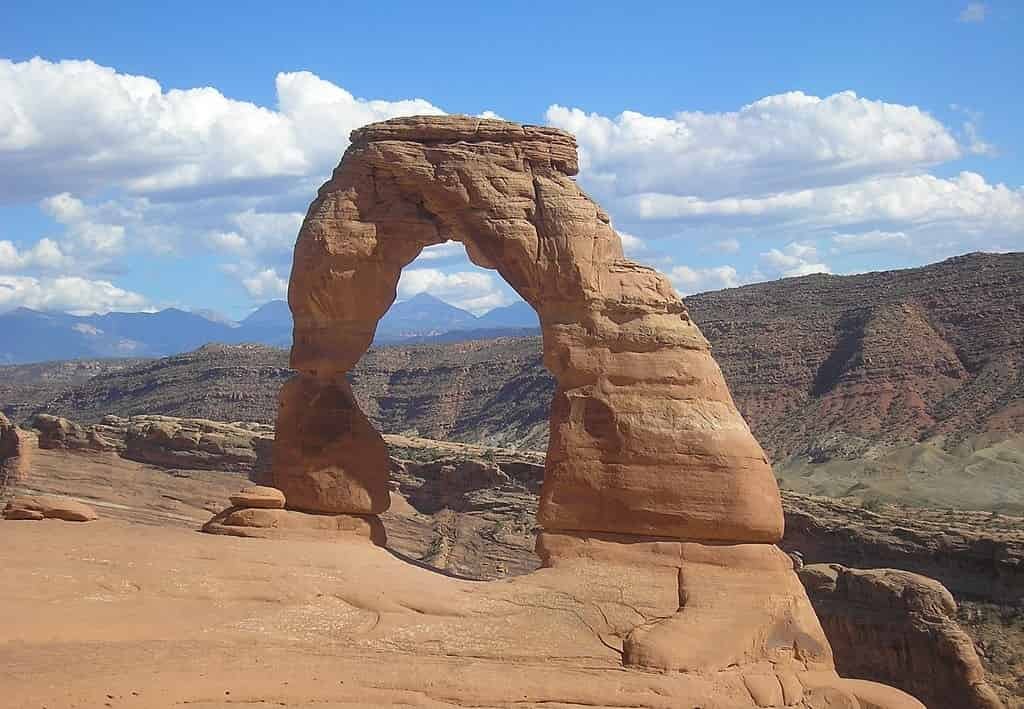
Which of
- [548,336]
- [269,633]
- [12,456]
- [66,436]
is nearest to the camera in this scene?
[269,633]

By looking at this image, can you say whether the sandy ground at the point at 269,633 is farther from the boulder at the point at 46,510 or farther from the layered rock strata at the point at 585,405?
the layered rock strata at the point at 585,405

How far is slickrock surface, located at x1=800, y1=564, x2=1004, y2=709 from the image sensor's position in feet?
71.0

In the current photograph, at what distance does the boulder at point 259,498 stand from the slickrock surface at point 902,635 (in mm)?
12403

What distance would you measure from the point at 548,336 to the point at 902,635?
10.9 m

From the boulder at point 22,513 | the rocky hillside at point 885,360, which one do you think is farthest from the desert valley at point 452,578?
the rocky hillside at point 885,360

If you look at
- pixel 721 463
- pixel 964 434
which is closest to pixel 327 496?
pixel 721 463

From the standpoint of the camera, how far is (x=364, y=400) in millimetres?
69875

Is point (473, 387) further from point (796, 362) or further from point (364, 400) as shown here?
point (796, 362)

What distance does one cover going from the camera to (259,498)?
16.8 meters

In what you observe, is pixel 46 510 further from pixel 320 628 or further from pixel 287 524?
pixel 320 628

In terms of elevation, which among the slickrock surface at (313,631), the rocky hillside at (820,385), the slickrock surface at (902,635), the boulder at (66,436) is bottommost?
the slickrock surface at (902,635)

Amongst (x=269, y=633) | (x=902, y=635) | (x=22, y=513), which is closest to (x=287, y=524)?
(x=22, y=513)

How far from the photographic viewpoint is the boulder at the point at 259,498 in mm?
16781

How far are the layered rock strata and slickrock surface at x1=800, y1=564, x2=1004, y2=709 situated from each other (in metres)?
7.77
